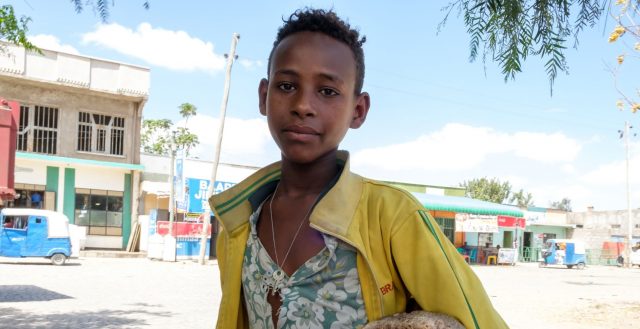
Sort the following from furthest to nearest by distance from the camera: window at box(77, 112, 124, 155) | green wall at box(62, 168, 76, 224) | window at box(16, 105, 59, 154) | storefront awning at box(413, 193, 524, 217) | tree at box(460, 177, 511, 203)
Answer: tree at box(460, 177, 511, 203) → storefront awning at box(413, 193, 524, 217) → window at box(77, 112, 124, 155) → green wall at box(62, 168, 76, 224) → window at box(16, 105, 59, 154)

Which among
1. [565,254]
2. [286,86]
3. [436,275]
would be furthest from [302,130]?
[565,254]

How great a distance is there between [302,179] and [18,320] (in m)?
7.42

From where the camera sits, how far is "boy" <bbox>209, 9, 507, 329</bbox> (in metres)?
1.16

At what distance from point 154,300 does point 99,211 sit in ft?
42.7

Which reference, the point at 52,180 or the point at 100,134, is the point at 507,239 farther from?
the point at 52,180

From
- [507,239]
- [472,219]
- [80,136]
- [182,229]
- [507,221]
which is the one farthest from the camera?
[507,239]

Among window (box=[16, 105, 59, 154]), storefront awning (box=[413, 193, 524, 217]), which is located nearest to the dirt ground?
storefront awning (box=[413, 193, 524, 217])

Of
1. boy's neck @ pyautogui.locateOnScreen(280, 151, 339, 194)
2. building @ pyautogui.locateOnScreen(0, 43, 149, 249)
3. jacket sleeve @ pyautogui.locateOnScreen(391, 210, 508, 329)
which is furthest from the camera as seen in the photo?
building @ pyautogui.locateOnScreen(0, 43, 149, 249)

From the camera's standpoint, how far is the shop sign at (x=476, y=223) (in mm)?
24500

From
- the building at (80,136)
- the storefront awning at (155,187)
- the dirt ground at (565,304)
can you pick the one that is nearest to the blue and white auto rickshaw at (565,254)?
the dirt ground at (565,304)

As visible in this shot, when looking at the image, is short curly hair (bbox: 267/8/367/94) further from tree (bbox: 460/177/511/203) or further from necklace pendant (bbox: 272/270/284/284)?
tree (bbox: 460/177/511/203)

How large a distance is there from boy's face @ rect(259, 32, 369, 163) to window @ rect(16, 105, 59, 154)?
21638 millimetres

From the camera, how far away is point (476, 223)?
968 inches

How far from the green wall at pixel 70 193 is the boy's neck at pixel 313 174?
2146 cm
